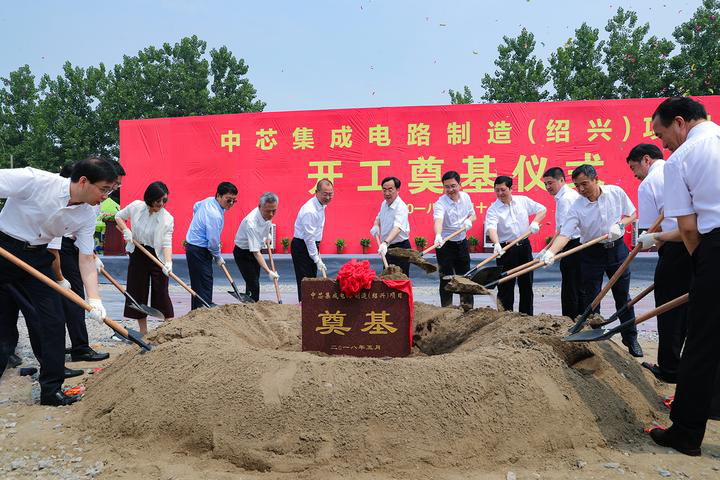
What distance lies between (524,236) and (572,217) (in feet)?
2.56

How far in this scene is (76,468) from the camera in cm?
269

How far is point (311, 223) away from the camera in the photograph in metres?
6.21

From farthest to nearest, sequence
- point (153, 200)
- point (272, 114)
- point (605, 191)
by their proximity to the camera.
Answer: point (272, 114)
point (153, 200)
point (605, 191)

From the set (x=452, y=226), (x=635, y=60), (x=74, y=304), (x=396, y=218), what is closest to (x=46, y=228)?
(x=74, y=304)

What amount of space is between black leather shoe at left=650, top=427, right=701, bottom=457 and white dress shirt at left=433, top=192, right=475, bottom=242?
12.2 ft

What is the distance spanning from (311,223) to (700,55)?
1945cm

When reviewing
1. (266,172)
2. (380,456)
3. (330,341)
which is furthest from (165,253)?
(266,172)

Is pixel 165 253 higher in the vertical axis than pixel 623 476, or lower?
higher

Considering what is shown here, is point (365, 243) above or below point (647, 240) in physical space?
below

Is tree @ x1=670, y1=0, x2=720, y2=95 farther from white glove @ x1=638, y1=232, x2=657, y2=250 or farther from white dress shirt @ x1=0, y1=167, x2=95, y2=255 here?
white dress shirt @ x1=0, y1=167, x2=95, y2=255

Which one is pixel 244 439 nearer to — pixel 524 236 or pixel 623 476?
pixel 623 476

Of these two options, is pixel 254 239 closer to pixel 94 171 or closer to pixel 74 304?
pixel 74 304

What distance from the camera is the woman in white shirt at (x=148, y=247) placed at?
5.45 m

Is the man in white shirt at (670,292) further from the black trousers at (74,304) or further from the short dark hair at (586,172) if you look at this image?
the black trousers at (74,304)
